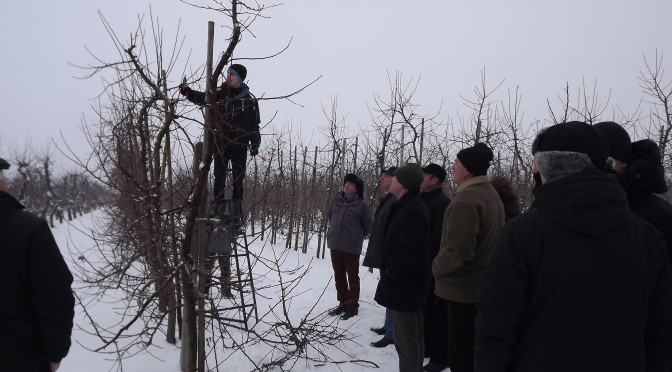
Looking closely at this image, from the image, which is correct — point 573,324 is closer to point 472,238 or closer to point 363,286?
point 472,238

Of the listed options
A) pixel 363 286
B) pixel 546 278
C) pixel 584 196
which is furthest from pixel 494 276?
pixel 363 286

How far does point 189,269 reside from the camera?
9.50 feet

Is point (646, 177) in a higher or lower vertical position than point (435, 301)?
higher

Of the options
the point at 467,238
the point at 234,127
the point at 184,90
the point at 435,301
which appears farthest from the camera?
the point at 435,301

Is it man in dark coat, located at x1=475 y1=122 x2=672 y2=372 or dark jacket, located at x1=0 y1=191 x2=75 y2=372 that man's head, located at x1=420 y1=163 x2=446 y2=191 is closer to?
man in dark coat, located at x1=475 y1=122 x2=672 y2=372

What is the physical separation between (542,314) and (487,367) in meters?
0.32

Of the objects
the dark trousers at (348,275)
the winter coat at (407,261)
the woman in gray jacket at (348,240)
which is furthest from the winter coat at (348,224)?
the winter coat at (407,261)

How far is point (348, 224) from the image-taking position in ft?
19.0

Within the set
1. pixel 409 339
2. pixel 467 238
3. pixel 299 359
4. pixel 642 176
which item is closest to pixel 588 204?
pixel 642 176

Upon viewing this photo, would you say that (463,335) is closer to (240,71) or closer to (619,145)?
(619,145)

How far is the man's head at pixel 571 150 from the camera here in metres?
1.55

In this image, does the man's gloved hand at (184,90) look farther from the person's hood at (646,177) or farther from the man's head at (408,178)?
the person's hood at (646,177)

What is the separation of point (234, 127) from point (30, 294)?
2.02 meters

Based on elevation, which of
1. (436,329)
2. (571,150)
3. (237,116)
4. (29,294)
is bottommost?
(436,329)
